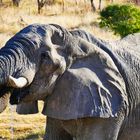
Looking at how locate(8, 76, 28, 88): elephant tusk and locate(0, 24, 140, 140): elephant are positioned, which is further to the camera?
locate(0, 24, 140, 140): elephant

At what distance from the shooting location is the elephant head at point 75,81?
3.75 metres

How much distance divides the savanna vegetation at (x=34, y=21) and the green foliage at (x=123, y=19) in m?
0.91

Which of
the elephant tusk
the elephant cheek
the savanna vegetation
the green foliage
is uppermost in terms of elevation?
the elephant tusk

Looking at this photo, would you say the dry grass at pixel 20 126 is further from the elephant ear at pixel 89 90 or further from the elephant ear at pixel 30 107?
the elephant ear at pixel 89 90

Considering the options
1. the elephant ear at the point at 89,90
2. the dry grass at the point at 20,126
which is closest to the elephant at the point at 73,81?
the elephant ear at the point at 89,90

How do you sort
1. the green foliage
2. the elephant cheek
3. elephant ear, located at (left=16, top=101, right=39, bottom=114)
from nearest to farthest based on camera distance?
the elephant cheek
elephant ear, located at (left=16, top=101, right=39, bottom=114)
the green foliage

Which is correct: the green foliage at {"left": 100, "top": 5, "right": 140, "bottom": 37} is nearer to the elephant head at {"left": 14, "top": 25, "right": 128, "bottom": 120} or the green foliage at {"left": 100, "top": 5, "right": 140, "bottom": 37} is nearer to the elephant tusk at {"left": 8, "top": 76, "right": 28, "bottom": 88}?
the elephant head at {"left": 14, "top": 25, "right": 128, "bottom": 120}

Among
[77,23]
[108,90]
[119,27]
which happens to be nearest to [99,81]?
[108,90]

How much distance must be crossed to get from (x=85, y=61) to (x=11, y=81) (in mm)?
683

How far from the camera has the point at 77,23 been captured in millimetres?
21234

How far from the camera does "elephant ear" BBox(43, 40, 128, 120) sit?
386cm

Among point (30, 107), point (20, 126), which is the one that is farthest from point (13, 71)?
point (20, 126)

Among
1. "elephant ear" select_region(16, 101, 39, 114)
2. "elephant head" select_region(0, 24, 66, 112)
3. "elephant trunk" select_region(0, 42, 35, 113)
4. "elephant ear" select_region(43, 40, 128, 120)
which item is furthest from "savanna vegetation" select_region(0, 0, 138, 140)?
"elephant trunk" select_region(0, 42, 35, 113)

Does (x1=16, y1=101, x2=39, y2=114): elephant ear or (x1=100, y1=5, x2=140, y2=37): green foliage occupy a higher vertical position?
(x1=16, y1=101, x2=39, y2=114): elephant ear
